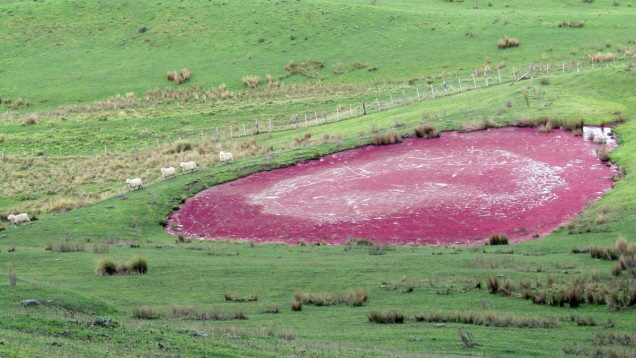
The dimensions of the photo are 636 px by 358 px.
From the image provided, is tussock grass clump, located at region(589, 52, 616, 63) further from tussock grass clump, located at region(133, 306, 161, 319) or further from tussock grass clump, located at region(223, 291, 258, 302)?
tussock grass clump, located at region(133, 306, 161, 319)

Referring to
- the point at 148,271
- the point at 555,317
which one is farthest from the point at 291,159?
the point at 555,317

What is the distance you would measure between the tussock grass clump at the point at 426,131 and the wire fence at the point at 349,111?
37.0 feet

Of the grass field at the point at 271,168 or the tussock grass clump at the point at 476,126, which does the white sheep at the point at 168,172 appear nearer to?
the grass field at the point at 271,168

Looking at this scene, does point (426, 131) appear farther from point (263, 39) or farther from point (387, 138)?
point (263, 39)

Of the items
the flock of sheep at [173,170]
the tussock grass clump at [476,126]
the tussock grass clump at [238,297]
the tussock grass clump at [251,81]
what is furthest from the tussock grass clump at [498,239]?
the tussock grass clump at [251,81]

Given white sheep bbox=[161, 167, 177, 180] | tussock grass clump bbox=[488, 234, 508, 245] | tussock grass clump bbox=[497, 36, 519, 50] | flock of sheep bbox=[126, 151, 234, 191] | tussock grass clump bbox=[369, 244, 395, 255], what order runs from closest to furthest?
tussock grass clump bbox=[369, 244, 395, 255], tussock grass clump bbox=[488, 234, 508, 245], flock of sheep bbox=[126, 151, 234, 191], white sheep bbox=[161, 167, 177, 180], tussock grass clump bbox=[497, 36, 519, 50]

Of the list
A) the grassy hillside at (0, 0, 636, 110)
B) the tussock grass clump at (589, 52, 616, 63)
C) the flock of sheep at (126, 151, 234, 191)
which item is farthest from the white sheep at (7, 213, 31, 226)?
the tussock grass clump at (589, 52, 616, 63)

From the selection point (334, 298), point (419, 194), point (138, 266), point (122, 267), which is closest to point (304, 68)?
point (419, 194)

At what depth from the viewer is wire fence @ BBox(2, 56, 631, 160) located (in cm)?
5628

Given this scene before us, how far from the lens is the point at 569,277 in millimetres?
18516

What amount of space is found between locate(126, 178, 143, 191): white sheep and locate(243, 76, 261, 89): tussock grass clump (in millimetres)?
34329

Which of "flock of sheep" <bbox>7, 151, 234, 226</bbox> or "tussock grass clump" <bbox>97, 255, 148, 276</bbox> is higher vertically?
"tussock grass clump" <bbox>97, 255, 148, 276</bbox>

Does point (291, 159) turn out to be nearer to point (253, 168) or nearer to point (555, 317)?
point (253, 168)

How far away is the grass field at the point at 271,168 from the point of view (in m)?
14.3
